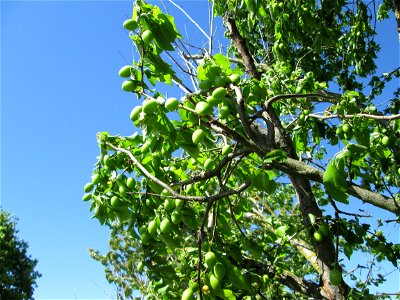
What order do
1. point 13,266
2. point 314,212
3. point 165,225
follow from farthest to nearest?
point 13,266 → point 314,212 → point 165,225

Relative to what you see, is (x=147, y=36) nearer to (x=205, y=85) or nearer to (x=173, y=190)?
(x=205, y=85)

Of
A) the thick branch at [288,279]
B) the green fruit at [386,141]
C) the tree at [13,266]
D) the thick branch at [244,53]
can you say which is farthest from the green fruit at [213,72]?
the tree at [13,266]

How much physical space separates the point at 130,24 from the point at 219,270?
124cm

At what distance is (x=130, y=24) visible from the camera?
186 centimetres

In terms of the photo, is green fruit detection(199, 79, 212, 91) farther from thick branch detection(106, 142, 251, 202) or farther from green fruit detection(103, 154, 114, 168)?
green fruit detection(103, 154, 114, 168)

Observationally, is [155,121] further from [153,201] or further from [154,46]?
[153,201]

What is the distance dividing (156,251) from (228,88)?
1097 millimetres

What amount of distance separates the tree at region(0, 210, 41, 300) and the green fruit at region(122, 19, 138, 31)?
1586 centimetres

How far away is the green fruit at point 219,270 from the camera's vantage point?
1.84 m

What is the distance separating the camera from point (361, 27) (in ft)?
15.3

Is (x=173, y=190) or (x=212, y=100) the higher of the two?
(x=212, y=100)

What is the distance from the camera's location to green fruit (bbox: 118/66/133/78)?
191 centimetres

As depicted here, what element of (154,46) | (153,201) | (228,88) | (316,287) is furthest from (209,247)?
(316,287)

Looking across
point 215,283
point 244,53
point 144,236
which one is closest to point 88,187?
point 144,236
